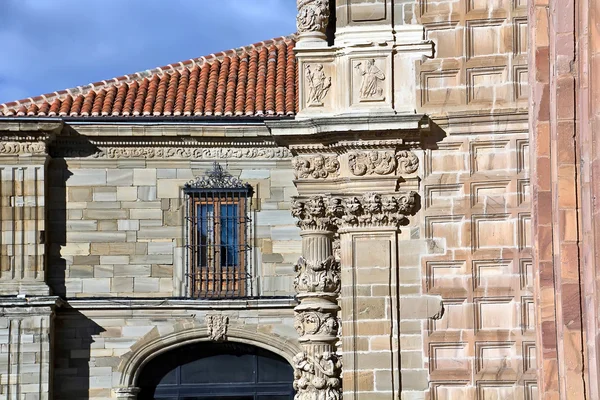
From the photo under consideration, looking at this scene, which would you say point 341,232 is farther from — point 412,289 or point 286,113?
point 286,113

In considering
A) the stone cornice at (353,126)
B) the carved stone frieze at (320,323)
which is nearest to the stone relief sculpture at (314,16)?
the stone cornice at (353,126)

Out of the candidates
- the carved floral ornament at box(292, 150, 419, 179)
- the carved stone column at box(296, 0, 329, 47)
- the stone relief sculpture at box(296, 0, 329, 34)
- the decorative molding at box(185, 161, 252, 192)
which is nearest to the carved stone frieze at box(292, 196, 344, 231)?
the carved floral ornament at box(292, 150, 419, 179)

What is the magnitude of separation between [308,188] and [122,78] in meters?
11.4

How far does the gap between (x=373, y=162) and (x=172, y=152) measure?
32.5 ft

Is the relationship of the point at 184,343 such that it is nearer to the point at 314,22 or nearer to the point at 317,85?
the point at 317,85

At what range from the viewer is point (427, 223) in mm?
19500

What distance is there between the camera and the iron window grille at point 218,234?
28906 millimetres

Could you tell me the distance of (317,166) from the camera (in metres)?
19.9

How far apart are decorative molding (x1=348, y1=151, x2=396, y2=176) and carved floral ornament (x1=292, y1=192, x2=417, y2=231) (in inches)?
10.3

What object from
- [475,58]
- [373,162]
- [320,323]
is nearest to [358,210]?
[373,162]

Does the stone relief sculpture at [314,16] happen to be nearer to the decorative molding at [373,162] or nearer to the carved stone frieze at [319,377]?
the decorative molding at [373,162]

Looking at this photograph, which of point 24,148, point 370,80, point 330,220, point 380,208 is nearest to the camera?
point 380,208

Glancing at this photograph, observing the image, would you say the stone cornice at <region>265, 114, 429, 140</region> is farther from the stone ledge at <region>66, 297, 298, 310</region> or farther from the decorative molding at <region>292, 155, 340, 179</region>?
the stone ledge at <region>66, 297, 298, 310</region>

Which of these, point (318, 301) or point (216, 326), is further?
point (216, 326)
